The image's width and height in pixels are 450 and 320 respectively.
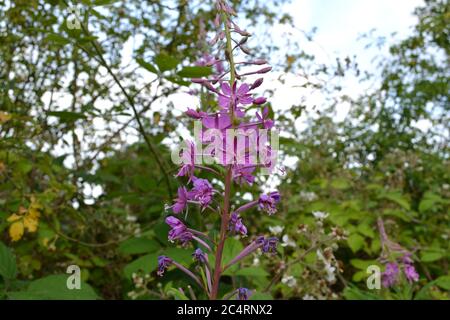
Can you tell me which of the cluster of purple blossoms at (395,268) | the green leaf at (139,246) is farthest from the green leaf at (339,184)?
the green leaf at (139,246)

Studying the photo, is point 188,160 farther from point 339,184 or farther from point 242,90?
point 339,184

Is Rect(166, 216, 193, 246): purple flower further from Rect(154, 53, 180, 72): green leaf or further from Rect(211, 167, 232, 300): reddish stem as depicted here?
Rect(154, 53, 180, 72): green leaf

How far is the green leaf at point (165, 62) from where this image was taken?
8.31 feet

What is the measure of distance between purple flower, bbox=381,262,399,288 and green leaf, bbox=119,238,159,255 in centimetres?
146

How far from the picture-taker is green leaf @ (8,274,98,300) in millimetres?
2340

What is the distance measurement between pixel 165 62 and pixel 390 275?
1.93 meters

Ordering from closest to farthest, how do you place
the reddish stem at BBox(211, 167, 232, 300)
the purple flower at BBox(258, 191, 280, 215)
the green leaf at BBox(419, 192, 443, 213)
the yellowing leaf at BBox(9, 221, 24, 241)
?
the reddish stem at BBox(211, 167, 232, 300)
the purple flower at BBox(258, 191, 280, 215)
the yellowing leaf at BBox(9, 221, 24, 241)
the green leaf at BBox(419, 192, 443, 213)

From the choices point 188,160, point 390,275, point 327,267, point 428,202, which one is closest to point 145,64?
point 188,160

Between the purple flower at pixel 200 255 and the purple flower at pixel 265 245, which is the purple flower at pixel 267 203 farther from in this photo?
the purple flower at pixel 200 255

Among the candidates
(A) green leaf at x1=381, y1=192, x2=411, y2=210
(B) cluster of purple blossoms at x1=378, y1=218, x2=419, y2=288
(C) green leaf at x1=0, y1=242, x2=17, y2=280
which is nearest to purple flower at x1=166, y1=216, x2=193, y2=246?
(C) green leaf at x1=0, y1=242, x2=17, y2=280

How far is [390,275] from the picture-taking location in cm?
331

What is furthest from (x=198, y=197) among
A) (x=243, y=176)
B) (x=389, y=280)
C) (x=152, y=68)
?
(x=389, y=280)

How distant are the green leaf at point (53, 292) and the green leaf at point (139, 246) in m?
0.40
